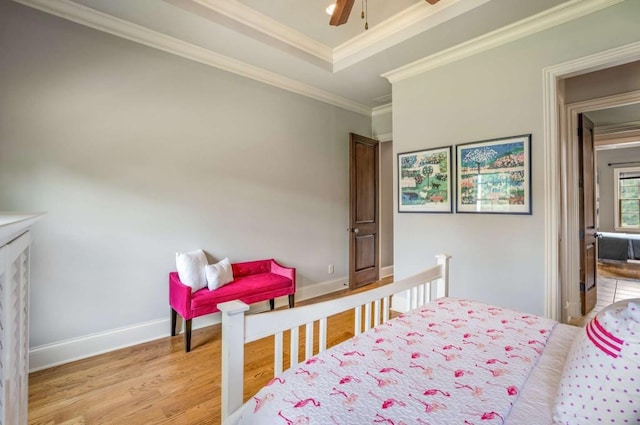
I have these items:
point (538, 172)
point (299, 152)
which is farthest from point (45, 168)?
point (538, 172)

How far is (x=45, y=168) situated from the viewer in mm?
2158

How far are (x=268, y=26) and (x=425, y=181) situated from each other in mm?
2146

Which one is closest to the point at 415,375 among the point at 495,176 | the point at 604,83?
the point at 495,176

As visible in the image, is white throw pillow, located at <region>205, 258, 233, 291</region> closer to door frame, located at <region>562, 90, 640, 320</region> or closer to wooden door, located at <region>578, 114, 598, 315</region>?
door frame, located at <region>562, 90, 640, 320</region>

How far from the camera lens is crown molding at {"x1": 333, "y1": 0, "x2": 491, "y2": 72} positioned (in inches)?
90.8

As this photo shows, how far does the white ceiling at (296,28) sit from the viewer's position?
87.9 inches

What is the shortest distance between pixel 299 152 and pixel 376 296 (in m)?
2.48

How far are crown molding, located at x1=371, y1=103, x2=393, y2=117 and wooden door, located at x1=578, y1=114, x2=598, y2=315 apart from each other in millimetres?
2229

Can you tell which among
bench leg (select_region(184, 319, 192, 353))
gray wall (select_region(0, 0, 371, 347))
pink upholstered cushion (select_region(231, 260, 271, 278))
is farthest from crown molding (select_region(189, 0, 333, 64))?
bench leg (select_region(184, 319, 192, 353))

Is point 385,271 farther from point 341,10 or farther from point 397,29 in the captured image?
point 341,10

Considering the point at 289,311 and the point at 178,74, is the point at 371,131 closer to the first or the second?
the point at 178,74

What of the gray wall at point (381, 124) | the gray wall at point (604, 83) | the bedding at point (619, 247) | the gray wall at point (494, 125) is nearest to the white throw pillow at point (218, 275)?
the gray wall at point (494, 125)

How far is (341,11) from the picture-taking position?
1763 millimetres

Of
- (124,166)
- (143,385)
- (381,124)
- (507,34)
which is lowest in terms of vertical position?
(143,385)
